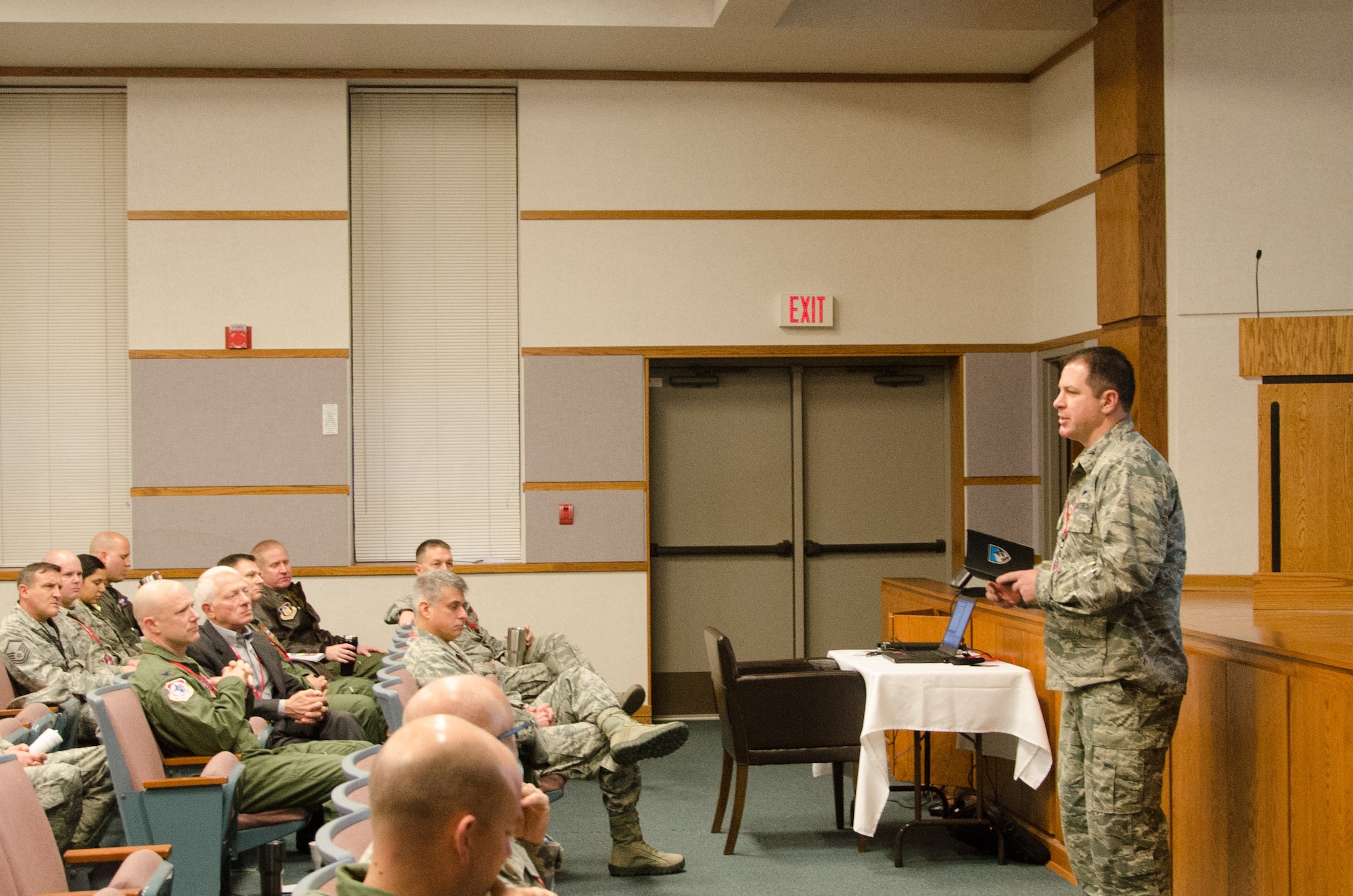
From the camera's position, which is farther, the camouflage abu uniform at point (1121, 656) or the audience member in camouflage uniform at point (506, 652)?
the audience member in camouflage uniform at point (506, 652)

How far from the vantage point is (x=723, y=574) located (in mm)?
7277

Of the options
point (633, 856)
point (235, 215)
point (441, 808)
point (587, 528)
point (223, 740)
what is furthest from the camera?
point (587, 528)

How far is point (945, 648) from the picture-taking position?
15.0ft

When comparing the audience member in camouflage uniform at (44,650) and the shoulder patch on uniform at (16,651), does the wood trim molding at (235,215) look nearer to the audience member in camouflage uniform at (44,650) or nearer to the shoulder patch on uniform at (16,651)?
the audience member in camouflage uniform at (44,650)

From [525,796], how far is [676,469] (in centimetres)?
533

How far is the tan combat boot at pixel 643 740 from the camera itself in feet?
13.8

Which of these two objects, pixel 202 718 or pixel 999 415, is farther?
pixel 999 415

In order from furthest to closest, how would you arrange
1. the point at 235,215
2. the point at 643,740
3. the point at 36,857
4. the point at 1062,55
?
1. the point at 235,215
2. the point at 1062,55
3. the point at 643,740
4. the point at 36,857

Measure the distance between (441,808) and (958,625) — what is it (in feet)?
11.3

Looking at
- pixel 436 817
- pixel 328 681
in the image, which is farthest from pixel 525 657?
pixel 436 817

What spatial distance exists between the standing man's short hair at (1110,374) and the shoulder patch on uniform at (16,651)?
4.18 meters

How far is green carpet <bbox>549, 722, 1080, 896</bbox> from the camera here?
4133 mm

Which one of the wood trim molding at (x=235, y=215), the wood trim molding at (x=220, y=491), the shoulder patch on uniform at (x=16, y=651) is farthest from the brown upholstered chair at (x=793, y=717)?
the wood trim molding at (x=235, y=215)

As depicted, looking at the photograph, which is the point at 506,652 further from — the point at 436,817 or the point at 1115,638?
the point at 436,817
